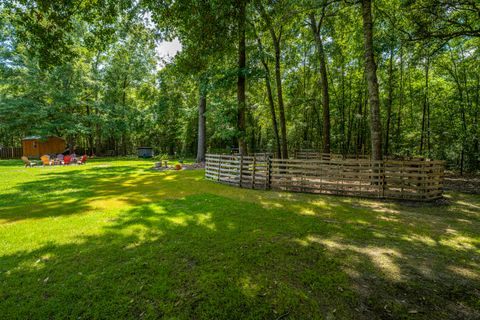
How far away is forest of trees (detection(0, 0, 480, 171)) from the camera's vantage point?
5879 mm

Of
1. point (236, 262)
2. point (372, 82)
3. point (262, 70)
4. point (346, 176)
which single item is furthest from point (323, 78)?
point (236, 262)

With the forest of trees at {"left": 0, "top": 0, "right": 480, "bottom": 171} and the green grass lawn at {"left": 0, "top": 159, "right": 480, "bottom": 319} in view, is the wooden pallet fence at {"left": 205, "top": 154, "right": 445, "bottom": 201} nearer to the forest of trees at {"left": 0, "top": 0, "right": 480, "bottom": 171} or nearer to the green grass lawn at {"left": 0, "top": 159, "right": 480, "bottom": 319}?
the forest of trees at {"left": 0, "top": 0, "right": 480, "bottom": 171}

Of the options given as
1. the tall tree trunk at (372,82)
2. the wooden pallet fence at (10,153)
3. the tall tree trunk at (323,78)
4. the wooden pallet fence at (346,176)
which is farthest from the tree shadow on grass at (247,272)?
the wooden pallet fence at (10,153)

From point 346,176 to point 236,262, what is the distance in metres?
6.52

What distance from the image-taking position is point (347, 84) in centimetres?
1995

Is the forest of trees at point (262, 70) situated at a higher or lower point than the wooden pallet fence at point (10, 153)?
higher

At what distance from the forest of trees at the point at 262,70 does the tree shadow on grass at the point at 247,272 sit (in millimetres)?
4648

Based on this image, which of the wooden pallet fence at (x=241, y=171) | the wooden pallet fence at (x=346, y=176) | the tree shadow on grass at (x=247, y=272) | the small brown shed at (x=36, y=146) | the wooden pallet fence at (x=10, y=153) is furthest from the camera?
the wooden pallet fence at (x=10, y=153)

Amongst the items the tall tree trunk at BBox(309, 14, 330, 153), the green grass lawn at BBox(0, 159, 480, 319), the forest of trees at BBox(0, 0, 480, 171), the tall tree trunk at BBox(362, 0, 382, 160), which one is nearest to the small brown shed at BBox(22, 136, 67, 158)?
the forest of trees at BBox(0, 0, 480, 171)

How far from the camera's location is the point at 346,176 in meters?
8.46

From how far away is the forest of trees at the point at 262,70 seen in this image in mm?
5879

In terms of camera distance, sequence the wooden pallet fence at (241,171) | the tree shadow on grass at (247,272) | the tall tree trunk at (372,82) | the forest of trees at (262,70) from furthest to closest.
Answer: the wooden pallet fence at (241,171) < the tall tree trunk at (372,82) < the forest of trees at (262,70) < the tree shadow on grass at (247,272)

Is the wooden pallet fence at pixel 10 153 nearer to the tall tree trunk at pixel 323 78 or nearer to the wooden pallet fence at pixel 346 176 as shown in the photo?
the wooden pallet fence at pixel 346 176

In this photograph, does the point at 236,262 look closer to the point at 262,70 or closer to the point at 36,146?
the point at 262,70
